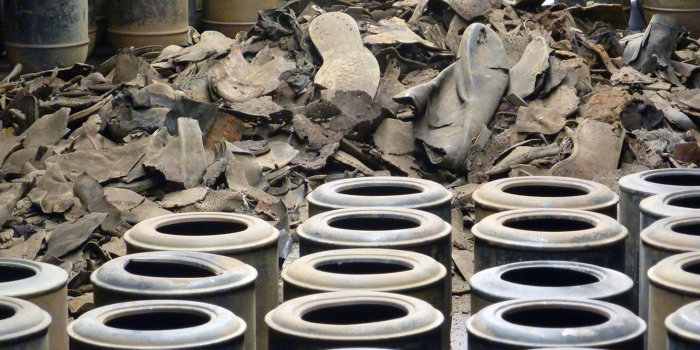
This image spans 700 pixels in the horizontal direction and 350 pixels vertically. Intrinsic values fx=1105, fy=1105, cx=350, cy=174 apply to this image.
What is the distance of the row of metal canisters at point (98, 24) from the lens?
10922 millimetres

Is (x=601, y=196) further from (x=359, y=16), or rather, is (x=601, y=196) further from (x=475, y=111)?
(x=359, y=16)

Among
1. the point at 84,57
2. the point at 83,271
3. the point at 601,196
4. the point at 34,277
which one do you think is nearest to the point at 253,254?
the point at 34,277

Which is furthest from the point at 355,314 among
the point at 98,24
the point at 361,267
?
the point at 98,24

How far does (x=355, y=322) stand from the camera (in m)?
3.80

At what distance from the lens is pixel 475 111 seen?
29.6ft

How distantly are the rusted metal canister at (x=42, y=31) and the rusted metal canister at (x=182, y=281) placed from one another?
7243 millimetres

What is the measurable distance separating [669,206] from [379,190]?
4.63 feet

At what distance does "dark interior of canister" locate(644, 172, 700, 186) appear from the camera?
546cm

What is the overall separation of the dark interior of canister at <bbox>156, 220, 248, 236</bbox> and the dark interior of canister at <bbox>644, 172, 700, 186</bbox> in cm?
211

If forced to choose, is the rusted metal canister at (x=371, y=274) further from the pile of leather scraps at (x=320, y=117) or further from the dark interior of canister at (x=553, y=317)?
the pile of leather scraps at (x=320, y=117)

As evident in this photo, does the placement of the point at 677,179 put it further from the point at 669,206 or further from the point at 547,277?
the point at 547,277

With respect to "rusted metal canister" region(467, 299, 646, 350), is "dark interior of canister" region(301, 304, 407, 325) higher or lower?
lower

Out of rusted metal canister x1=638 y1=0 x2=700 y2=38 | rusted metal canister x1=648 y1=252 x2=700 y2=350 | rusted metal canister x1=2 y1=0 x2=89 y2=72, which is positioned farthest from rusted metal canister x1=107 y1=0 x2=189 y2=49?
rusted metal canister x1=648 y1=252 x2=700 y2=350

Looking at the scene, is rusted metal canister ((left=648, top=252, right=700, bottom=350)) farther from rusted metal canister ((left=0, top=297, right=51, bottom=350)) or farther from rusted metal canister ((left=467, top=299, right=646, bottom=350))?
rusted metal canister ((left=0, top=297, right=51, bottom=350))
